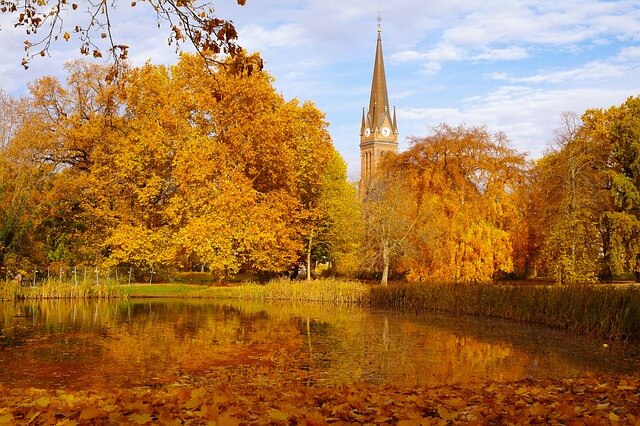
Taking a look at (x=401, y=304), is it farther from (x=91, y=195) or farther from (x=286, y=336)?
(x=91, y=195)

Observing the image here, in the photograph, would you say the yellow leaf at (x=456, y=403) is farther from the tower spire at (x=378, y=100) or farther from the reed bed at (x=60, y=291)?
the tower spire at (x=378, y=100)

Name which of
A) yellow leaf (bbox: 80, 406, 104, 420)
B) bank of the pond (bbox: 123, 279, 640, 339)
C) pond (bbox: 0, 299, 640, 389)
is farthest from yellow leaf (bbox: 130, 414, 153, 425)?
bank of the pond (bbox: 123, 279, 640, 339)

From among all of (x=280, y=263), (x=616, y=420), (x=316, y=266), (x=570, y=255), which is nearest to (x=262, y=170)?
(x=280, y=263)

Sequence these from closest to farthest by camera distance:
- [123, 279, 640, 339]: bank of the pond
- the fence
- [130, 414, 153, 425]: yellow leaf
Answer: [130, 414, 153, 425]: yellow leaf
[123, 279, 640, 339]: bank of the pond
the fence

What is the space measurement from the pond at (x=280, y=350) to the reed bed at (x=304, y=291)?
572cm

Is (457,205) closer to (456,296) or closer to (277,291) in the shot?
(456,296)

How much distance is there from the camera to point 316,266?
4875 centimetres

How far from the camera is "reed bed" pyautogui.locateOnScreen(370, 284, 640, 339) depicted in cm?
1459

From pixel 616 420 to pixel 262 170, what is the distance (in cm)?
2758

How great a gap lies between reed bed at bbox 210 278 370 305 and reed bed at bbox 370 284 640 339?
97 cm

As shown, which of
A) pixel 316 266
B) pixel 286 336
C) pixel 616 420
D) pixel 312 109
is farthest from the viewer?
pixel 316 266

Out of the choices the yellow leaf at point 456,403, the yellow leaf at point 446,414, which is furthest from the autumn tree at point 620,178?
the yellow leaf at point 446,414

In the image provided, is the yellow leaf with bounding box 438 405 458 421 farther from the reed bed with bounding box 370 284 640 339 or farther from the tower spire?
the tower spire

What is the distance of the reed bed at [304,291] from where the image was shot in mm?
26069
